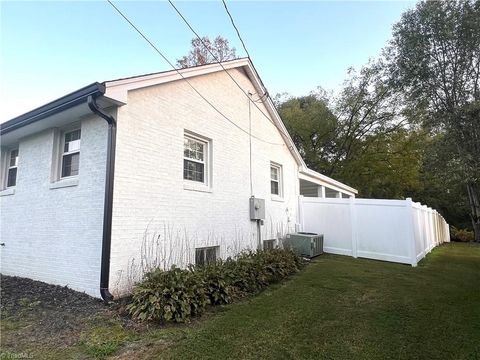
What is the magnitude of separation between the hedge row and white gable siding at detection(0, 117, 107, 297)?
1321 millimetres

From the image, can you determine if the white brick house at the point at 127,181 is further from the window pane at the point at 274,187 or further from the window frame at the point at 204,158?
the window pane at the point at 274,187

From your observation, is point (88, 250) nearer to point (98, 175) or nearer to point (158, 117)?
point (98, 175)

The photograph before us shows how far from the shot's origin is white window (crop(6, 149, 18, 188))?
8.41 metres

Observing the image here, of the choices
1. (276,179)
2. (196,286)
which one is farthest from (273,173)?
(196,286)

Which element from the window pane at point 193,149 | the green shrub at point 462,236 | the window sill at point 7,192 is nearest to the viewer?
the window pane at point 193,149

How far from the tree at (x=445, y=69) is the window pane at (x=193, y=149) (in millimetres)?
11237

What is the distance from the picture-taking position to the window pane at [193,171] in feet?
24.4

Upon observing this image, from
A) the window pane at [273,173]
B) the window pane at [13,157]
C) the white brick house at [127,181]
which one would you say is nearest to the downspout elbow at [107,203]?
the white brick house at [127,181]

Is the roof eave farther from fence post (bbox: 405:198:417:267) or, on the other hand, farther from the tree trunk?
the tree trunk

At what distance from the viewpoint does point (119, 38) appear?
720 centimetres

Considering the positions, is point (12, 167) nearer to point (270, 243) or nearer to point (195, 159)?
point (195, 159)

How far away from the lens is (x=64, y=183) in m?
6.41

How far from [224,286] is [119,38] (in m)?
6.06

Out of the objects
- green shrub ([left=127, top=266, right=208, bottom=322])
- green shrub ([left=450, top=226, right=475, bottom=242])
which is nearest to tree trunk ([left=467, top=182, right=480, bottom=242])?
green shrub ([left=450, top=226, right=475, bottom=242])
